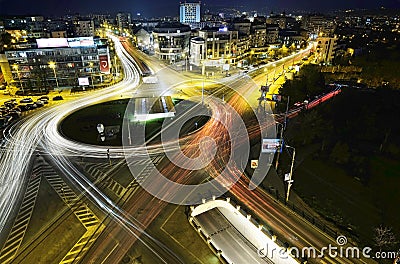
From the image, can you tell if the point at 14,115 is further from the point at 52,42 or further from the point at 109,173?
the point at 109,173

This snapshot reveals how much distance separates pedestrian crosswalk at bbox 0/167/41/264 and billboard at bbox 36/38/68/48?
46208mm

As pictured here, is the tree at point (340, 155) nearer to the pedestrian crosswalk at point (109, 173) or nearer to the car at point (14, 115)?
the pedestrian crosswalk at point (109, 173)

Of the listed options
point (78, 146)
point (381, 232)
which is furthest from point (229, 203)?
point (78, 146)

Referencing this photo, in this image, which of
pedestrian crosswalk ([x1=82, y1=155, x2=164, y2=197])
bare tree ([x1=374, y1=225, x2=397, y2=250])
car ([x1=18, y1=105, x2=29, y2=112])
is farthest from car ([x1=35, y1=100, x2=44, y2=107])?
bare tree ([x1=374, y1=225, x2=397, y2=250])

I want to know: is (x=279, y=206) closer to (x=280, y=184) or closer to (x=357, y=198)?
(x=280, y=184)

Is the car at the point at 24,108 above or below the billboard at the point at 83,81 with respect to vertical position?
below

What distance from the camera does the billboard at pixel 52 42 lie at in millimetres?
63884

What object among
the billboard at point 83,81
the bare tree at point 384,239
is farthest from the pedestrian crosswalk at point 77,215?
the billboard at point 83,81

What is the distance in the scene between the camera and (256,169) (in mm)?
32125

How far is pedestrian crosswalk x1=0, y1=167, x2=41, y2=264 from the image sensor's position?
832 inches

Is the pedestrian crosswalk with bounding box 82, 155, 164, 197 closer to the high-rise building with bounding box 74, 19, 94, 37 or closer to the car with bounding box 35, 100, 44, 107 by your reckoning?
the car with bounding box 35, 100, 44, 107

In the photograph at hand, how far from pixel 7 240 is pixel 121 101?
126 feet

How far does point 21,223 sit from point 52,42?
54.8m

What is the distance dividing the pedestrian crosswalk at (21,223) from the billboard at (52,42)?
1819 inches
